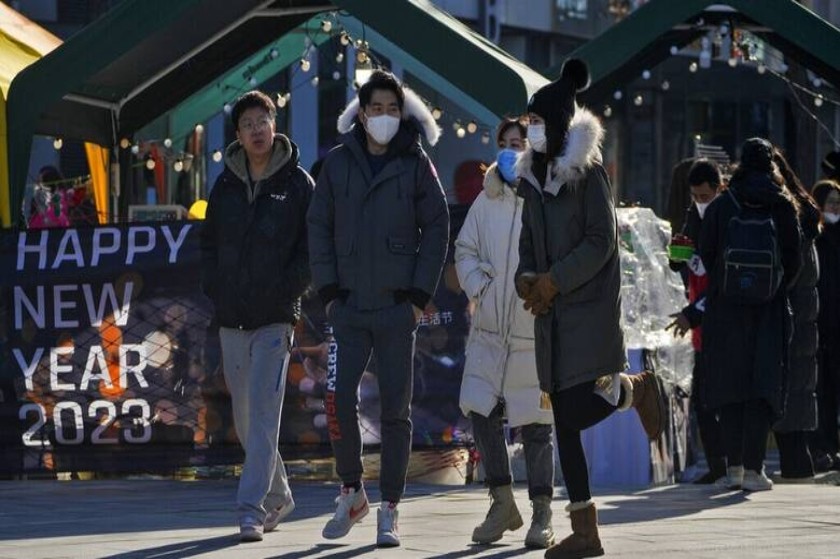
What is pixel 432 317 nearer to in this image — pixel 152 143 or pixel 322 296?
pixel 322 296

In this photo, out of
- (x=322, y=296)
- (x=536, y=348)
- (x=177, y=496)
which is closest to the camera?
(x=536, y=348)

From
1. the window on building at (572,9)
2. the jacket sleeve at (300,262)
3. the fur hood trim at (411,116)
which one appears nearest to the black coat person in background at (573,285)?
the fur hood trim at (411,116)

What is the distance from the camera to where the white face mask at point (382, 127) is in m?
9.35

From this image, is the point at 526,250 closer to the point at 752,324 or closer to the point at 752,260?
the point at 752,260

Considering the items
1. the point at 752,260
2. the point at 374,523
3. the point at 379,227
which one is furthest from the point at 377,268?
the point at 752,260

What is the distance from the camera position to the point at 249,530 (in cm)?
922

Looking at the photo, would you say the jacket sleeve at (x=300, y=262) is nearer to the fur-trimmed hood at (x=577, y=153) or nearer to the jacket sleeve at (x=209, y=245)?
the jacket sleeve at (x=209, y=245)

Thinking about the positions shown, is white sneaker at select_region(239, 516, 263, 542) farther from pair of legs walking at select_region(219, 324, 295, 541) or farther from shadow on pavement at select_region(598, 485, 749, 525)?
shadow on pavement at select_region(598, 485, 749, 525)

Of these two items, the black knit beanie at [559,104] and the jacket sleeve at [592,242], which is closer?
the jacket sleeve at [592,242]

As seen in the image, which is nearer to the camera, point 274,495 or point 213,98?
point 274,495

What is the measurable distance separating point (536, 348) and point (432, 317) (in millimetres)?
4004

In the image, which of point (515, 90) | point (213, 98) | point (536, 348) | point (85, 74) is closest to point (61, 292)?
point (85, 74)

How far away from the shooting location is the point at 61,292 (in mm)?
12836

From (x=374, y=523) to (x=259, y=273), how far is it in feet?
4.42
